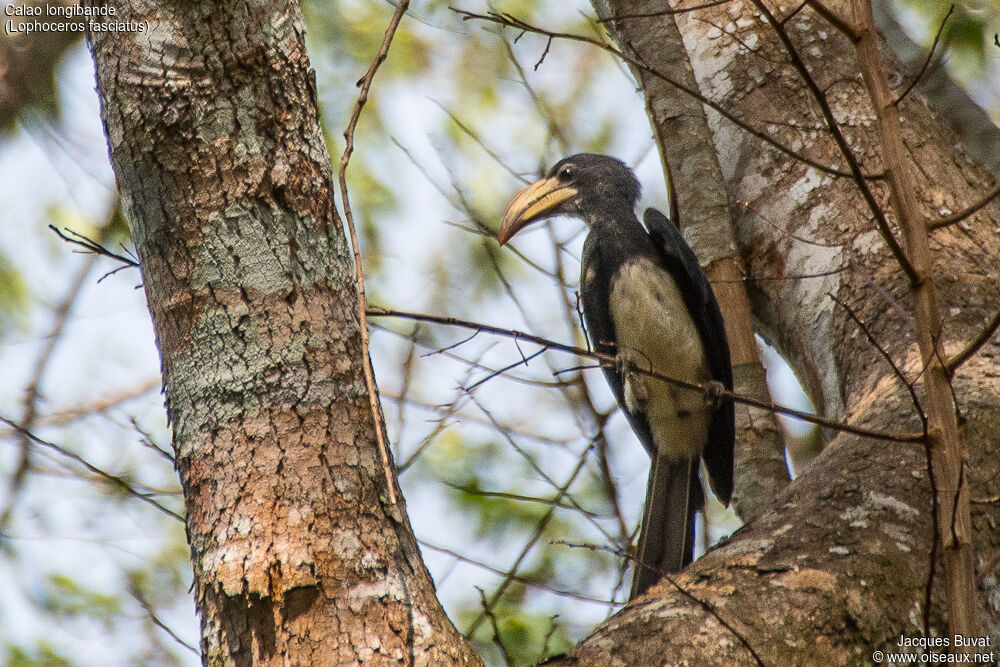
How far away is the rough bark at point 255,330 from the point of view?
1793 mm

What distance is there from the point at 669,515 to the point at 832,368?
0.80m

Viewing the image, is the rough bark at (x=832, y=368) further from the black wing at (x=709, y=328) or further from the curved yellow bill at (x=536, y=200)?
the curved yellow bill at (x=536, y=200)

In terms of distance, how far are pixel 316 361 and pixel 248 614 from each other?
519 millimetres

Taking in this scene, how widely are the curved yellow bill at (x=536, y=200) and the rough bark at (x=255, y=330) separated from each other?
7.23 feet

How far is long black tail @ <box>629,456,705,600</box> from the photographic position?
3.31m

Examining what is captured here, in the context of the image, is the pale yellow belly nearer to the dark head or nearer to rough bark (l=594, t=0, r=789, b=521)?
rough bark (l=594, t=0, r=789, b=521)

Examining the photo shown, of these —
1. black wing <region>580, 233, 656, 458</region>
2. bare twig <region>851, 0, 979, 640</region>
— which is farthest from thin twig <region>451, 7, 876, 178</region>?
black wing <region>580, 233, 656, 458</region>

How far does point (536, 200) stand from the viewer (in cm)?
441

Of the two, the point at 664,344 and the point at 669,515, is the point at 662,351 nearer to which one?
the point at 664,344

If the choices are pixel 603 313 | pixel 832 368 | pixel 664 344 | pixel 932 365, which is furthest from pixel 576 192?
pixel 932 365

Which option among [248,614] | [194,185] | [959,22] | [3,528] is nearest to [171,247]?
[194,185]

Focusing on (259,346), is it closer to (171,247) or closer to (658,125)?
(171,247)

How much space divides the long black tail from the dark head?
4.01 feet

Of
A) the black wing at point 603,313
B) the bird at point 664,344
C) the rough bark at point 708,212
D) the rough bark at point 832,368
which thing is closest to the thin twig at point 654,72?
the rough bark at point 832,368
